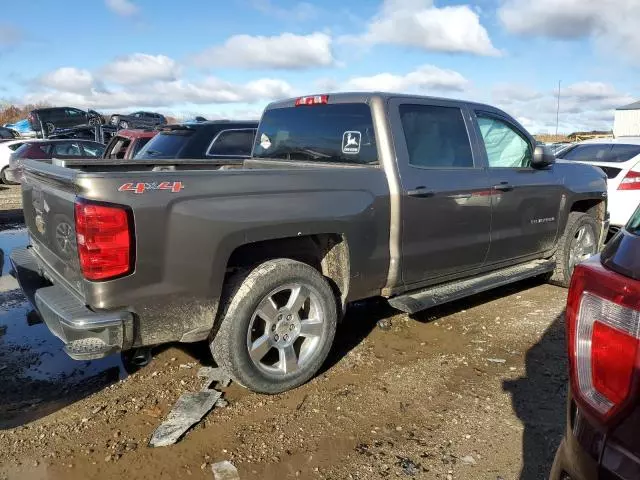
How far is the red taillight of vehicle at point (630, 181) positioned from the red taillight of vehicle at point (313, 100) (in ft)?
17.8

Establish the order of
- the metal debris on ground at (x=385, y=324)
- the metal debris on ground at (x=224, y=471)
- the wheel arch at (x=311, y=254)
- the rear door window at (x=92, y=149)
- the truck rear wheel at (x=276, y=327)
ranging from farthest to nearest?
1. the rear door window at (x=92, y=149)
2. the metal debris on ground at (x=385, y=324)
3. the wheel arch at (x=311, y=254)
4. the truck rear wheel at (x=276, y=327)
5. the metal debris on ground at (x=224, y=471)

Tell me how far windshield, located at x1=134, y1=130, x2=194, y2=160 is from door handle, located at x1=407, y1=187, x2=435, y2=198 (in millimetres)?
4185

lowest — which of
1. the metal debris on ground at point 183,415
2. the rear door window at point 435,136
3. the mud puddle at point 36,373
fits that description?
the mud puddle at point 36,373

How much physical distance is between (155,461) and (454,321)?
2973 mm

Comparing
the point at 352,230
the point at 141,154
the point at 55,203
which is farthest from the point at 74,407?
the point at 141,154

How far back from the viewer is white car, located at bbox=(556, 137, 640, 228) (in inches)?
305

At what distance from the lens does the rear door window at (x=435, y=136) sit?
4.19 m

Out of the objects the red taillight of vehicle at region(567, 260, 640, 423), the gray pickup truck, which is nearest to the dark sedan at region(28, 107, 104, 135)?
the gray pickup truck

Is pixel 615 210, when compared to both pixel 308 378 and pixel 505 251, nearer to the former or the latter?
pixel 505 251

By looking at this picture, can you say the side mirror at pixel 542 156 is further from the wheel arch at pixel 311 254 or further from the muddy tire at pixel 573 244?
the wheel arch at pixel 311 254

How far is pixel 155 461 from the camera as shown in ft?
9.36

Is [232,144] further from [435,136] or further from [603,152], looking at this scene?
[603,152]

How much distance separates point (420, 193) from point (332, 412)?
5.57ft

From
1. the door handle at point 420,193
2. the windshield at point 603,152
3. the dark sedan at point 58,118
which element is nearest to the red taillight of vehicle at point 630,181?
the windshield at point 603,152
